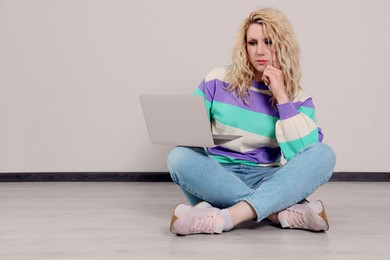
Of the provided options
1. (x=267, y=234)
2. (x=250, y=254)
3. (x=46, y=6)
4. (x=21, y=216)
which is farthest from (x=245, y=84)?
(x=46, y=6)

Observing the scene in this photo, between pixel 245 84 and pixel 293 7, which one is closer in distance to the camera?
pixel 245 84

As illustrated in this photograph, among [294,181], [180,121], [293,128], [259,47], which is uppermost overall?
[259,47]

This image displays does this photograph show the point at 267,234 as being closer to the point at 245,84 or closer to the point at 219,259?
the point at 219,259

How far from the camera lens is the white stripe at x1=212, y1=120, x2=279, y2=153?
2.18 meters

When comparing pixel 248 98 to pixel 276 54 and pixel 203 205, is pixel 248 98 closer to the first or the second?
pixel 276 54

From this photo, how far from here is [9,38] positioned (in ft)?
10.1

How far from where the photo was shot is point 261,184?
2.09 m

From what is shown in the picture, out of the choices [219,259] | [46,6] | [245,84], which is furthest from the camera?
[46,6]

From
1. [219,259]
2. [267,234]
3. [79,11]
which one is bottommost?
[267,234]

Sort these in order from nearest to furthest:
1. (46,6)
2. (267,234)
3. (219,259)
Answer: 1. (219,259)
2. (267,234)
3. (46,6)

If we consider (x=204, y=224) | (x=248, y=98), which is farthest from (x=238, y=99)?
(x=204, y=224)

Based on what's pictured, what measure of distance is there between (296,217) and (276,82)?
418 millimetres

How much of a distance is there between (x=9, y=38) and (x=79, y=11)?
333 millimetres

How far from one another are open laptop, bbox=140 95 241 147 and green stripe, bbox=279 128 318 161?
0.21 metres
